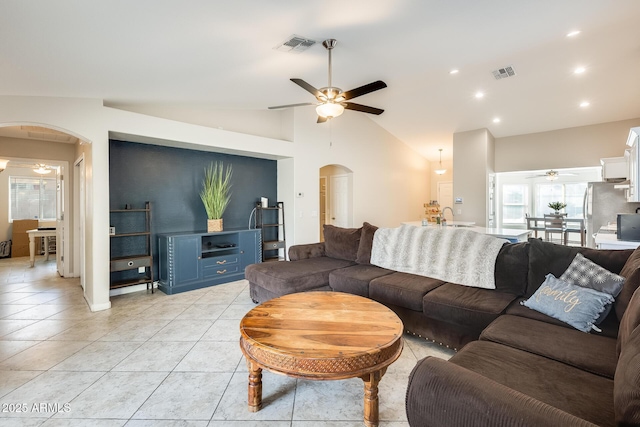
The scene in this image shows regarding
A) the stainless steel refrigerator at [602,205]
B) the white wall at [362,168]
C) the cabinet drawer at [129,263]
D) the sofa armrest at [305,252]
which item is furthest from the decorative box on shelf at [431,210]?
the cabinet drawer at [129,263]

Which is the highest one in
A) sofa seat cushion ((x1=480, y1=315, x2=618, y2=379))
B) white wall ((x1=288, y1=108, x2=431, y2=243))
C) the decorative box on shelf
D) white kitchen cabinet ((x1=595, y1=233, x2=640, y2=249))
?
white wall ((x1=288, y1=108, x2=431, y2=243))

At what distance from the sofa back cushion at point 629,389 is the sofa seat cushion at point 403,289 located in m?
1.64

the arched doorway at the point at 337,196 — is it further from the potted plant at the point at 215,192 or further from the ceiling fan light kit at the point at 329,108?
the ceiling fan light kit at the point at 329,108

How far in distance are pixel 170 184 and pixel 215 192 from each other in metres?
0.73

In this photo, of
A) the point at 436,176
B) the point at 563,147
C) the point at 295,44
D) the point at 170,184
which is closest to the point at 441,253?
the point at 295,44

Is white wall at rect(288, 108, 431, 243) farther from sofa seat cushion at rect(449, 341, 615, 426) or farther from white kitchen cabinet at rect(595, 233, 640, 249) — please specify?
sofa seat cushion at rect(449, 341, 615, 426)

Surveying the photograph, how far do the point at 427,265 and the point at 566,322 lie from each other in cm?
135

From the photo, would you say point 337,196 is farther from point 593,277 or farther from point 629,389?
point 629,389

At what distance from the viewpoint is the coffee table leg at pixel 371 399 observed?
1.69 m

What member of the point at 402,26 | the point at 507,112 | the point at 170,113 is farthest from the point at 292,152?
the point at 507,112

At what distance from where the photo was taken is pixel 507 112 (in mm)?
6391

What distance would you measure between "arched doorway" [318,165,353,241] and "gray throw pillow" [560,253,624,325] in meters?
5.04

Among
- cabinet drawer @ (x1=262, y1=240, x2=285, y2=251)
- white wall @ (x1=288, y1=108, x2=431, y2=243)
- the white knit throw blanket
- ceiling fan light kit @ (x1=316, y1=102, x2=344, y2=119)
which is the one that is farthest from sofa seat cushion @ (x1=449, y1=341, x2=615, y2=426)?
white wall @ (x1=288, y1=108, x2=431, y2=243)

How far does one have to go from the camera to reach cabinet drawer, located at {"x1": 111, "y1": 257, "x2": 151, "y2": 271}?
402cm
